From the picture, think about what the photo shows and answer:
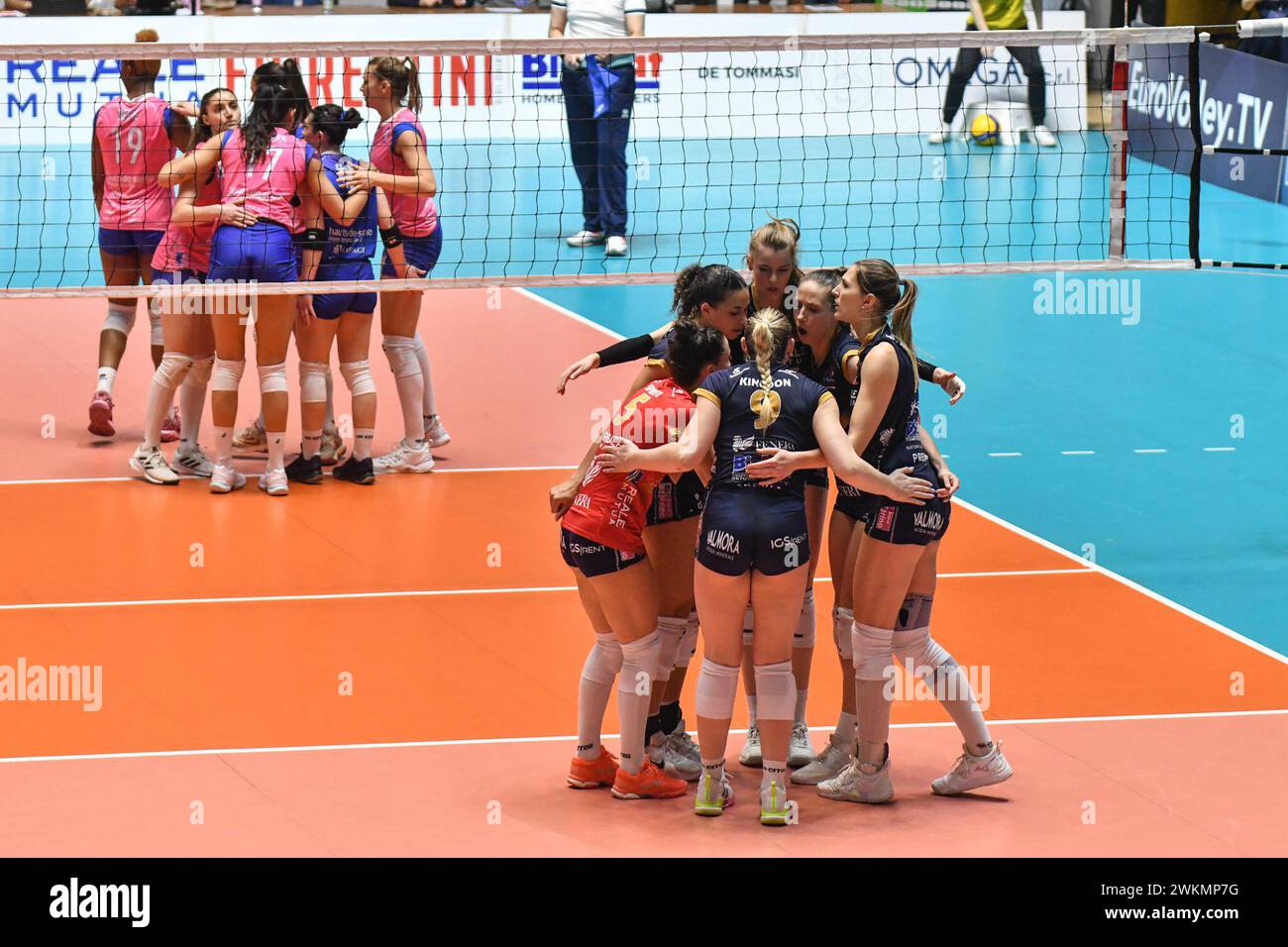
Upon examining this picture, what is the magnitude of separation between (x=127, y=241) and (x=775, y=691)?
605 centimetres

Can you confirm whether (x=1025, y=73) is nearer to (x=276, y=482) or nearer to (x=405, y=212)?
(x=405, y=212)

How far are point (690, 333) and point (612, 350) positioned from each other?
28.7 inches

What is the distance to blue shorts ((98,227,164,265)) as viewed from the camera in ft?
34.0

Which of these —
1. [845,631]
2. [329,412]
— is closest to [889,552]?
[845,631]

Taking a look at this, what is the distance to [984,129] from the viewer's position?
20031mm

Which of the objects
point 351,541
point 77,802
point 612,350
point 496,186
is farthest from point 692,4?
point 77,802

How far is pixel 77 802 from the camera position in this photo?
20.2ft

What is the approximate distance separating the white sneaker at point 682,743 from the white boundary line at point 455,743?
341 millimetres

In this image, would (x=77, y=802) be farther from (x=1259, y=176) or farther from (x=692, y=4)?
(x=692, y=4)

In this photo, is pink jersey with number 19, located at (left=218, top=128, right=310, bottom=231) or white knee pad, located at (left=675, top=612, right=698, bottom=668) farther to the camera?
pink jersey with number 19, located at (left=218, top=128, right=310, bottom=231)

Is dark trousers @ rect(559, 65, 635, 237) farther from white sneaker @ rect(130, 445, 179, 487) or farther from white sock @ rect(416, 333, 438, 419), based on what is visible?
white sneaker @ rect(130, 445, 179, 487)

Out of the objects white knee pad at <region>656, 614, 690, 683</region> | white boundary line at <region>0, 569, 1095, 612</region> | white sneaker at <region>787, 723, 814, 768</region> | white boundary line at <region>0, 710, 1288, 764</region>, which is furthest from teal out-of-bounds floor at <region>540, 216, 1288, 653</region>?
white knee pad at <region>656, 614, 690, 683</region>

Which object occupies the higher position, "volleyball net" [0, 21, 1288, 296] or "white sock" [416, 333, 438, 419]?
"volleyball net" [0, 21, 1288, 296]

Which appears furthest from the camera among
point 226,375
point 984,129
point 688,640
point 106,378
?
point 984,129
